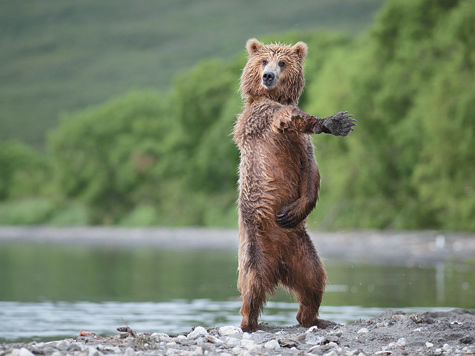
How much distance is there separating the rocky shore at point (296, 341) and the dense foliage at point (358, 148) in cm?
273

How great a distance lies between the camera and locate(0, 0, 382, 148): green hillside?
14240 centimetres

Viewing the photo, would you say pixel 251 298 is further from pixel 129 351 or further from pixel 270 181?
pixel 129 351

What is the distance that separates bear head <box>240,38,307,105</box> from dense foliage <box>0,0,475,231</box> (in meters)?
2.71

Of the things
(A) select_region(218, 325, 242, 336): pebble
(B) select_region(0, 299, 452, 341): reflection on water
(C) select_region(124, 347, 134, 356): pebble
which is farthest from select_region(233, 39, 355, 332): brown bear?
(B) select_region(0, 299, 452, 341): reflection on water

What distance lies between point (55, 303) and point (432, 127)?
1724 cm

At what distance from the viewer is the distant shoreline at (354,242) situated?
2489 centimetres

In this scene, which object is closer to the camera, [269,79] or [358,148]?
[269,79]

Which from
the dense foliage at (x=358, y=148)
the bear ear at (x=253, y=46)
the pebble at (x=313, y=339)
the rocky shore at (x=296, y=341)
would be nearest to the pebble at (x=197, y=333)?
the rocky shore at (x=296, y=341)

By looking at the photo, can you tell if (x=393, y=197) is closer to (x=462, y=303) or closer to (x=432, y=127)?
(x=432, y=127)

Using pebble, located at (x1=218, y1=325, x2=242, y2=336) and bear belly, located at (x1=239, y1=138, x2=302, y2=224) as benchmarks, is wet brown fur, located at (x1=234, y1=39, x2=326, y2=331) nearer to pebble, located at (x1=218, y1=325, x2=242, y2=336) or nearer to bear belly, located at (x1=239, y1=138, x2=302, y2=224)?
bear belly, located at (x1=239, y1=138, x2=302, y2=224)

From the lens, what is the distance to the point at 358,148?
116 ft

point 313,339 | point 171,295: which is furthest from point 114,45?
point 313,339

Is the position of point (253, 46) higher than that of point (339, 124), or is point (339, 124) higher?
point (253, 46)

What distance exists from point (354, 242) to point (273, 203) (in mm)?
23097
